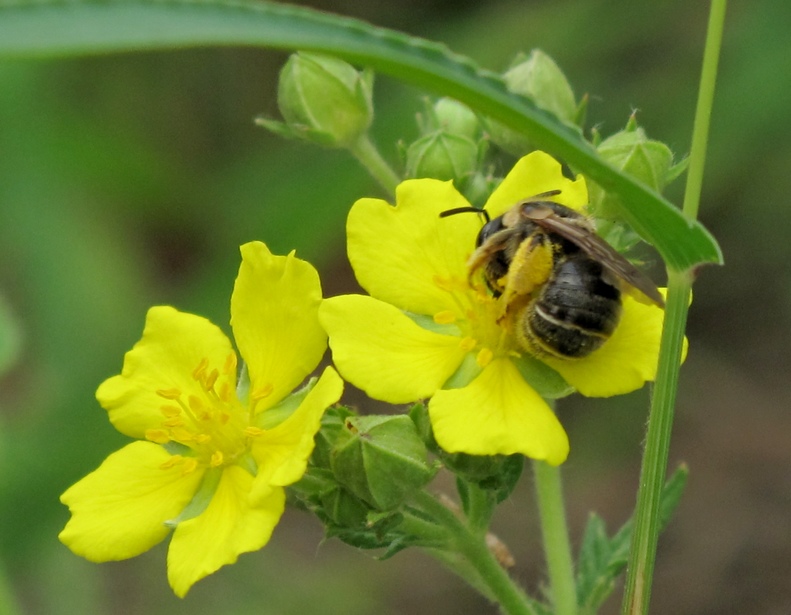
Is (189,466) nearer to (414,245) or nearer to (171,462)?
(171,462)

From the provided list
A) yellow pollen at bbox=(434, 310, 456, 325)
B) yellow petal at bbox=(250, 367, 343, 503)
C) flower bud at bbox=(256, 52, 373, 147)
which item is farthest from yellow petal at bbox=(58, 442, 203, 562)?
flower bud at bbox=(256, 52, 373, 147)

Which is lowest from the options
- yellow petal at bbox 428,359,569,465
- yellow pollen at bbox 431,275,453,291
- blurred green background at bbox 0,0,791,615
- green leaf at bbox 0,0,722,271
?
blurred green background at bbox 0,0,791,615

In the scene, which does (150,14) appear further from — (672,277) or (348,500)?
(348,500)

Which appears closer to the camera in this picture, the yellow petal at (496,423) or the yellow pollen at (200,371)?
the yellow petal at (496,423)

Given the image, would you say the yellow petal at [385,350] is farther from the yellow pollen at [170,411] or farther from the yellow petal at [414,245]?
the yellow pollen at [170,411]

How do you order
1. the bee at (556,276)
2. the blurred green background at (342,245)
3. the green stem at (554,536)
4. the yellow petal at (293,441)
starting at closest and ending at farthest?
1. the yellow petal at (293,441)
2. the bee at (556,276)
3. the green stem at (554,536)
4. the blurred green background at (342,245)

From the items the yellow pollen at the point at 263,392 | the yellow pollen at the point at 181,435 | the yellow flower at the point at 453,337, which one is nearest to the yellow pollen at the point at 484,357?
the yellow flower at the point at 453,337

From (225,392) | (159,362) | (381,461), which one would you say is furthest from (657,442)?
(159,362)

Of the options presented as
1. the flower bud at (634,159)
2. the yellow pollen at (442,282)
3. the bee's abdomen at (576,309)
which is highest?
the flower bud at (634,159)

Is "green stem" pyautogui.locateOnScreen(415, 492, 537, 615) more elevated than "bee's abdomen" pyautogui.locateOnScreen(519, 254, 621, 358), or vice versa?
"bee's abdomen" pyautogui.locateOnScreen(519, 254, 621, 358)

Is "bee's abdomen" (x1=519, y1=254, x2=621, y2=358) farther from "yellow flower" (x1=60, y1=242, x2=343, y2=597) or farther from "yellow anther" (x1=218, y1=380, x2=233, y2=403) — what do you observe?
"yellow anther" (x1=218, y1=380, x2=233, y2=403)
